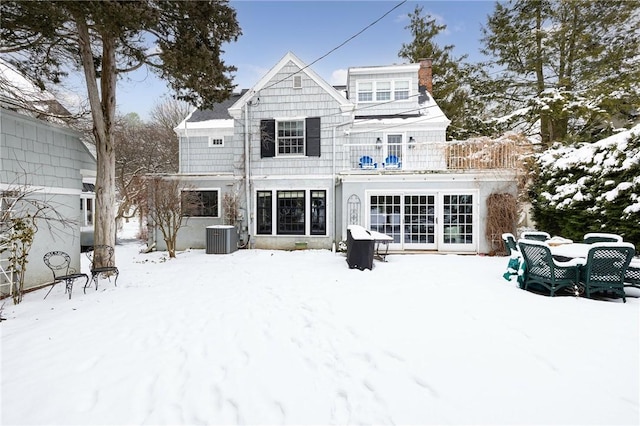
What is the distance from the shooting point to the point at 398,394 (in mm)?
2445

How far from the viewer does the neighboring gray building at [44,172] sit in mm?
5148

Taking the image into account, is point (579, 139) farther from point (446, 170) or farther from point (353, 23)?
point (353, 23)

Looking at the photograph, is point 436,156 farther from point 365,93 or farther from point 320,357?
point 320,357

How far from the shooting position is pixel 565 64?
1294 cm

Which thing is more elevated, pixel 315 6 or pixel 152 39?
pixel 315 6

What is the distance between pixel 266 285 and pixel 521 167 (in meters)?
9.44

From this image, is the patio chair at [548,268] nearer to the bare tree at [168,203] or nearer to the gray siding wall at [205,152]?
the bare tree at [168,203]

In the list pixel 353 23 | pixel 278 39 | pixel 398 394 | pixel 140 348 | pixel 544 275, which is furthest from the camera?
pixel 278 39

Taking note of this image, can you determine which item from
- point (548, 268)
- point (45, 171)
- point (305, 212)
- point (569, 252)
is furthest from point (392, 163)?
point (45, 171)

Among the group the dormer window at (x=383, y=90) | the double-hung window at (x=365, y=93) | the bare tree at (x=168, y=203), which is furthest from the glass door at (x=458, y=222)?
the bare tree at (x=168, y=203)

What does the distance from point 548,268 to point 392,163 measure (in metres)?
6.95

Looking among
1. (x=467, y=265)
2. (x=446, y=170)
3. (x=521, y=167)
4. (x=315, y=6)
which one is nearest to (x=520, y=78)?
(x=521, y=167)

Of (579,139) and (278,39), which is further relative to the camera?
(278,39)

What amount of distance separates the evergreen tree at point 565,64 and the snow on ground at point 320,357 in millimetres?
10214
